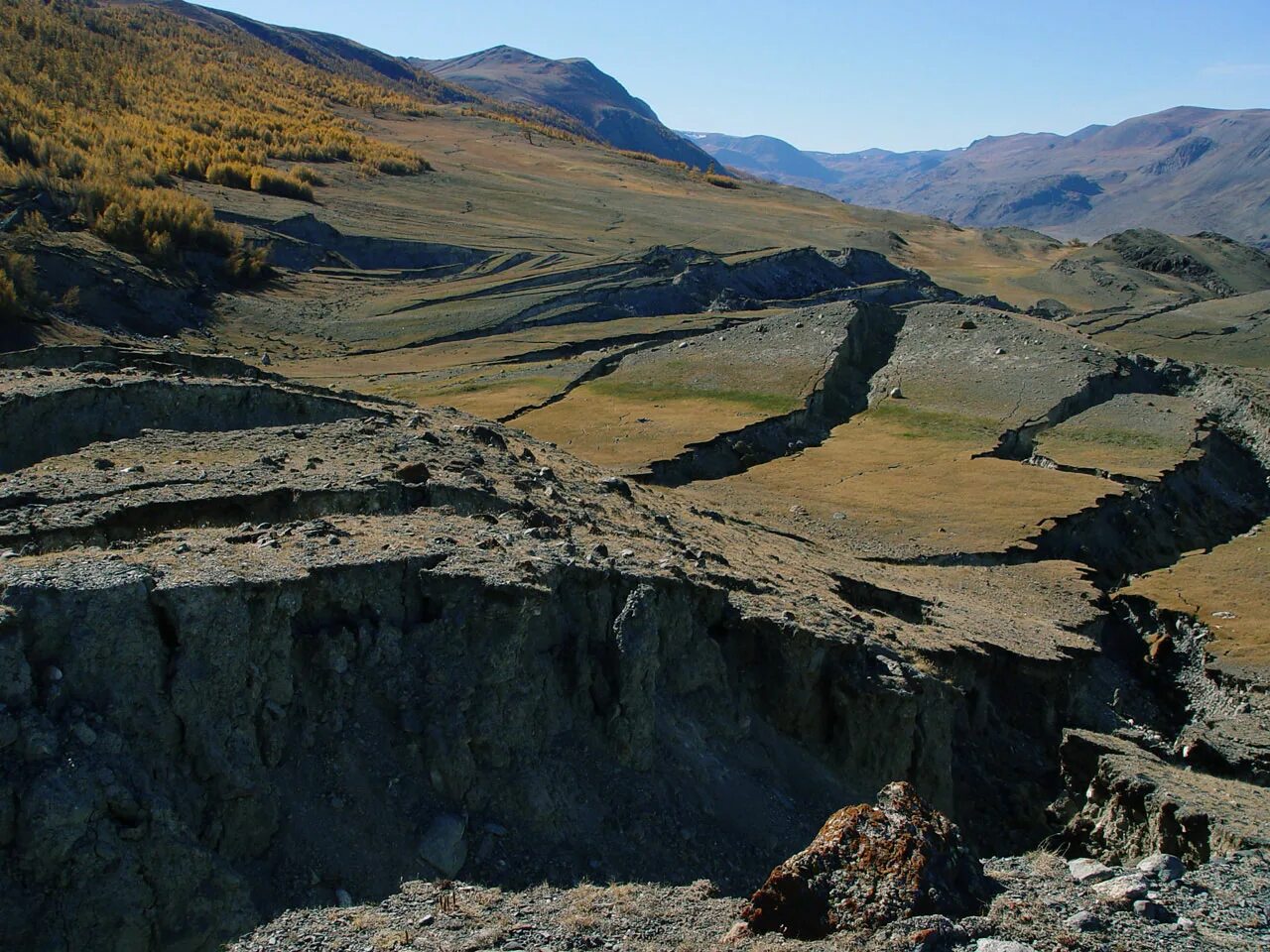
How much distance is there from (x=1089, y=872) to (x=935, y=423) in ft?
96.6

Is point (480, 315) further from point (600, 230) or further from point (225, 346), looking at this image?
point (600, 230)

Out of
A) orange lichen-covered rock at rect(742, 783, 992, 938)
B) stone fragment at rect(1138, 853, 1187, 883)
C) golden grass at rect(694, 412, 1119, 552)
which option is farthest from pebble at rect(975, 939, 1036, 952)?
golden grass at rect(694, 412, 1119, 552)

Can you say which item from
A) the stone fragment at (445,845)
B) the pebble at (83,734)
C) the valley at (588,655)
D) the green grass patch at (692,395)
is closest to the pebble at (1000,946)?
the valley at (588,655)

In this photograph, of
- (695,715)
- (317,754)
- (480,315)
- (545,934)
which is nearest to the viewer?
(545,934)

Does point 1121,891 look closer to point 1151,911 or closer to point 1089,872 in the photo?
point 1151,911

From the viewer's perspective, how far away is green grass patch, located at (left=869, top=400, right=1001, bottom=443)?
35.9 m

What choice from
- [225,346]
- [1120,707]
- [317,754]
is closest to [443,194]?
[225,346]

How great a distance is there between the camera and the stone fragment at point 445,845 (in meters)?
9.53

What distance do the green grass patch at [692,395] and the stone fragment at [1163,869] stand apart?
89.7 feet

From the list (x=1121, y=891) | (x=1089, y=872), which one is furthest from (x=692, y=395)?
(x=1121, y=891)

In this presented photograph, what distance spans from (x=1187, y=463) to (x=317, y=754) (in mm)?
30281

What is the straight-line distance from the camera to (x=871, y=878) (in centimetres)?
816

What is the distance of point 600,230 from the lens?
7381 centimetres

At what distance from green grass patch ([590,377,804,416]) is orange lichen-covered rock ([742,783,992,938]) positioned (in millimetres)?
28211
